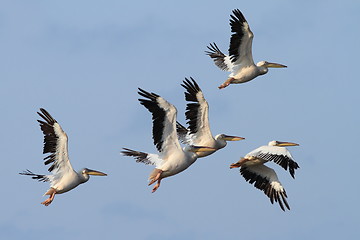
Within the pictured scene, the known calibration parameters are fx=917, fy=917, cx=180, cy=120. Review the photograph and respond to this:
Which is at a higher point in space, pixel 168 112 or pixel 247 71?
pixel 247 71

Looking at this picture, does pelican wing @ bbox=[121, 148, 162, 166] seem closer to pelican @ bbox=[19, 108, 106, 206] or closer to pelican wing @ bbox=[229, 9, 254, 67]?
pelican @ bbox=[19, 108, 106, 206]

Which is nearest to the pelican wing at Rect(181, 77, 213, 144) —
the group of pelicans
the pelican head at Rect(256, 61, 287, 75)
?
the group of pelicans

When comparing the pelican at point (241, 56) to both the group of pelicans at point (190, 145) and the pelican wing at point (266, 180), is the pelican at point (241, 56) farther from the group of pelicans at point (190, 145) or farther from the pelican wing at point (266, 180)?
the pelican wing at point (266, 180)

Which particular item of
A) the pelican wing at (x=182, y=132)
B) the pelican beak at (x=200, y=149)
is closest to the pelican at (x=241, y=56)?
the pelican wing at (x=182, y=132)

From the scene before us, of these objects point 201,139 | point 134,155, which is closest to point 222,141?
point 201,139

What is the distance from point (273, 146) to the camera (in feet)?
63.0

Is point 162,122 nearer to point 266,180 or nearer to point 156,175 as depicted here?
point 156,175

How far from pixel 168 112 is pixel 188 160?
3.91 feet

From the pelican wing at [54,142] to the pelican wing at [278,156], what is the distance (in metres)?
3.99

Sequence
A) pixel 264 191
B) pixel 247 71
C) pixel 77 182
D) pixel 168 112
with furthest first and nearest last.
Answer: pixel 247 71 < pixel 264 191 < pixel 77 182 < pixel 168 112

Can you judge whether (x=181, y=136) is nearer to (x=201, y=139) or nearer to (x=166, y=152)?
(x=201, y=139)

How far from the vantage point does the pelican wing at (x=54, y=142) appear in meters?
17.7

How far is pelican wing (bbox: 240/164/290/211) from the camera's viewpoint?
19859mm

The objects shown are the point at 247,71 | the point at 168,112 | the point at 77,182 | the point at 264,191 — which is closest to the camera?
the point at 168,112
